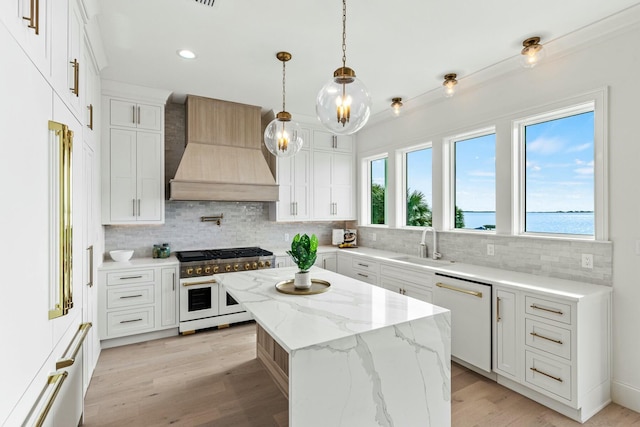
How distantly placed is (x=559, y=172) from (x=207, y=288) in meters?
3.80

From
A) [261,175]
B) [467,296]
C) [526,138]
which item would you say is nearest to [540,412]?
[467,296]

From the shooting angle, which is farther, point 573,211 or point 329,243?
point 329,243

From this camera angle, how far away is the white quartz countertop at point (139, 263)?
340 centimetres

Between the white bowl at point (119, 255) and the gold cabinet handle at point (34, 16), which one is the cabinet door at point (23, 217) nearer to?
the gold cabinet handle at point (34, 16)

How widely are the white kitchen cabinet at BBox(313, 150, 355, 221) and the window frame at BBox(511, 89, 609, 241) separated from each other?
251 centimetres

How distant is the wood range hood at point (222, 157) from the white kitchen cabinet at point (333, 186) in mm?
801

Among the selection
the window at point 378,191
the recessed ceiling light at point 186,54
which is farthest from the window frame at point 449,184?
the recessed ceiling light at point 186,54

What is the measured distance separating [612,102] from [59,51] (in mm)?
3585

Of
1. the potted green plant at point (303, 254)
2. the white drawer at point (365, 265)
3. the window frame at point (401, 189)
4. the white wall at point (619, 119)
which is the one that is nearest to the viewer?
the potted green plant at point (303, 254)

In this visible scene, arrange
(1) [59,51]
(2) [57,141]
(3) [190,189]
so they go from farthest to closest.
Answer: (3) [190,189], (1) [59,51], (2) [57,141]

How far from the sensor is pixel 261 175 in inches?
169

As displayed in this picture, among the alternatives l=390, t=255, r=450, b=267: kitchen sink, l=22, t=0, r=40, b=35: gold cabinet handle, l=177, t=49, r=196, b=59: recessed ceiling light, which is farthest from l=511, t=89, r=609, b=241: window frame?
l=22, t=0, r=40, b=35: gold cabinet handle

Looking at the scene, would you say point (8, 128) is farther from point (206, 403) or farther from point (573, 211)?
point (573, 211)

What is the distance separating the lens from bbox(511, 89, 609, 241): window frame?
2490mm
